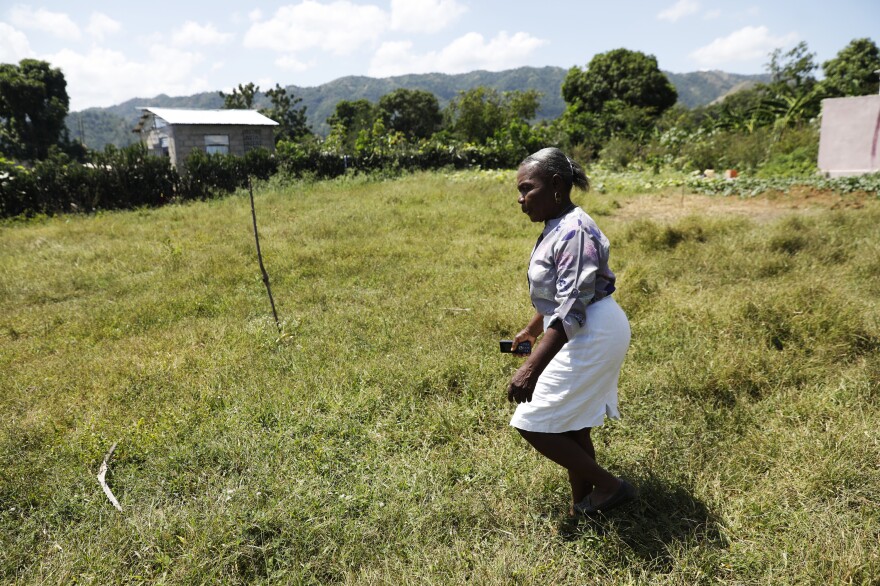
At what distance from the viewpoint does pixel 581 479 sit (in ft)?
7.71

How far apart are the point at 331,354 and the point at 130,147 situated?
1244cm

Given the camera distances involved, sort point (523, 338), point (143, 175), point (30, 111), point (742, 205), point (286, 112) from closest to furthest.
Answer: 1. point (523, 338)
2. point (742, 205)
3. point (143, 175)
4. point (30, 111)
5. point (286, 112)

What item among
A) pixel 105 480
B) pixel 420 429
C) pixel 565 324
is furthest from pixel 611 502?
pixel 105 480

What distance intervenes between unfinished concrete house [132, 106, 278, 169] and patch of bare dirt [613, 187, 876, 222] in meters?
17.2

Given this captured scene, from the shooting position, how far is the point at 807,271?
5672 mm

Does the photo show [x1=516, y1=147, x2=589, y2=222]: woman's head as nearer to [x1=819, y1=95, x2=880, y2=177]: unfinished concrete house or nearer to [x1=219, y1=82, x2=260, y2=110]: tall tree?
[x1=819, y1=95, x2=880, y2=177]: unfinished concrete house

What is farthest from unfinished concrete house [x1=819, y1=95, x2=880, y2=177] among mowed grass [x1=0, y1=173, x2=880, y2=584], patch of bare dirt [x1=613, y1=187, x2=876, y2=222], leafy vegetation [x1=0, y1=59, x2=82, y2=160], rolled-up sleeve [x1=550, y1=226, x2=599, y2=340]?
leafy vegetation [x1=0, y1=59, x2=82, y2=160]

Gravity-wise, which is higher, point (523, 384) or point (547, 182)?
point (547, 182)

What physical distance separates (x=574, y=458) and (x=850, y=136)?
43.2 ft

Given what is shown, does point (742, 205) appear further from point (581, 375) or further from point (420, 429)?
point (581, 375)

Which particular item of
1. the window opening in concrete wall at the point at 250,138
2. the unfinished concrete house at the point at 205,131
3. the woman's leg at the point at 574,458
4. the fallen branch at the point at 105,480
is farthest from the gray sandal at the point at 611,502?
the window opening in concrete wall at the point at 250,138

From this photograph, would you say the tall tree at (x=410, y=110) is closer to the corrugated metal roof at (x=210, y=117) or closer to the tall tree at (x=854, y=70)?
the corrugated metal roof at (x=210, y=117)

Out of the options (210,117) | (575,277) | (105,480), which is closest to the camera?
(575,277)

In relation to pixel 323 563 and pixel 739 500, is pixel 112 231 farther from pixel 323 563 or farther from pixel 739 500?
pixel 739 500
